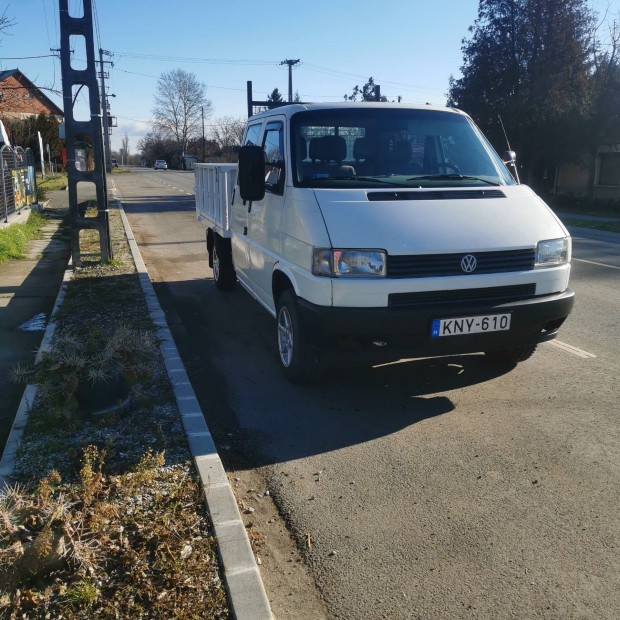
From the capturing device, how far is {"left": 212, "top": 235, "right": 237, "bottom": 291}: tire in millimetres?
9125

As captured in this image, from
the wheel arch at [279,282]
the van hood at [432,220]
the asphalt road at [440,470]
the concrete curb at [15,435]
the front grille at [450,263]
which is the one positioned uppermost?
the van hood at [432,220]

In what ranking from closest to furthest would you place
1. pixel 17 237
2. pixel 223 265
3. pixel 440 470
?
1. pixel 440 470
2. pixel 223 265
3. pixel 17 237

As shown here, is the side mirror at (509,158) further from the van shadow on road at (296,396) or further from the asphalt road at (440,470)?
the van shadow on road at (296,396)

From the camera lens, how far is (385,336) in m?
4.74

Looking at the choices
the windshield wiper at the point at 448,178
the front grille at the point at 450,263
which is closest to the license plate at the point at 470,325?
the front grille at the point at 450,263

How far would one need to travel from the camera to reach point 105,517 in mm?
3414

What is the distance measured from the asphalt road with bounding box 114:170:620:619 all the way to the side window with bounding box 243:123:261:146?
2107mm

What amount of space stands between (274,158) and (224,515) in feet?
11.7

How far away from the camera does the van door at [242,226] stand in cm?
714

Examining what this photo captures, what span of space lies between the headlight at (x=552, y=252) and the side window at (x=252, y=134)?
3242mm

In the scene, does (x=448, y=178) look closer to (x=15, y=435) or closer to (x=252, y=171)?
Result: (x=252, y=171)

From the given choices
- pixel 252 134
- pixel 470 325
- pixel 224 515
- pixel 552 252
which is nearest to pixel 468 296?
pixel 470 325

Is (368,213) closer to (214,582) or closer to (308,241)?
(308,241)

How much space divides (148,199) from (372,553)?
2984 centimetres
